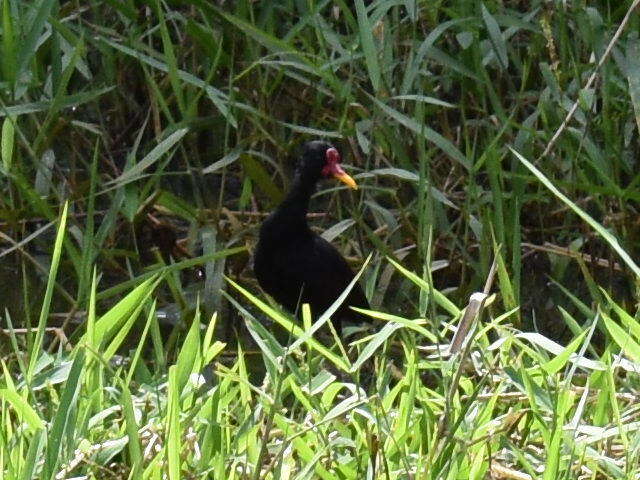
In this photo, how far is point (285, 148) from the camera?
4703 millimetres

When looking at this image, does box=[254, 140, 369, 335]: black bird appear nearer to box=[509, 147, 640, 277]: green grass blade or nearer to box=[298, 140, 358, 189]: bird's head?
box=[298, 140, 358, 189]: bird's head

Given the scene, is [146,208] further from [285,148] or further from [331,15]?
[331,15]

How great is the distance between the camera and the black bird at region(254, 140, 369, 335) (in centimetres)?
452

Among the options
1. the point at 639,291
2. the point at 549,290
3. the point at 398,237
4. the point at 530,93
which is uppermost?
the point at 639,291

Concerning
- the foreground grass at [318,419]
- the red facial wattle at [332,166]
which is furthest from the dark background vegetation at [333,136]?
the foreground grass at [318,419]

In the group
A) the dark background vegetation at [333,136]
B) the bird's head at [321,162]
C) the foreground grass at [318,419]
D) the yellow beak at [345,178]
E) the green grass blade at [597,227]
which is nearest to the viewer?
the foreground grass at [318,419]

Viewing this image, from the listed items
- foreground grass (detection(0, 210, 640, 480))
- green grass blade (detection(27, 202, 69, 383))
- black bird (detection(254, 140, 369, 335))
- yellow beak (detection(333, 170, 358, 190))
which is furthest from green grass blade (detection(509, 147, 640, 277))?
black bird (detection(254, 140, 369, 335))

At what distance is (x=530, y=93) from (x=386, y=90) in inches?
19.6

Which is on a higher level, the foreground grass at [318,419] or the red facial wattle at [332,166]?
the foreground grass at [318,419]

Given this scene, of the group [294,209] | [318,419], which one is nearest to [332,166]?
[294,209]

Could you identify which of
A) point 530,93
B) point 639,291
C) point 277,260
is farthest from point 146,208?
point 639,291

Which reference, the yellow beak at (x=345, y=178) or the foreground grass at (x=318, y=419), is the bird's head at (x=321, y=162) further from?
the foreground grass at (x=318, y=419)

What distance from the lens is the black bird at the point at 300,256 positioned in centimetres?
452

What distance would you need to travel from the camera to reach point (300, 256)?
455cm
